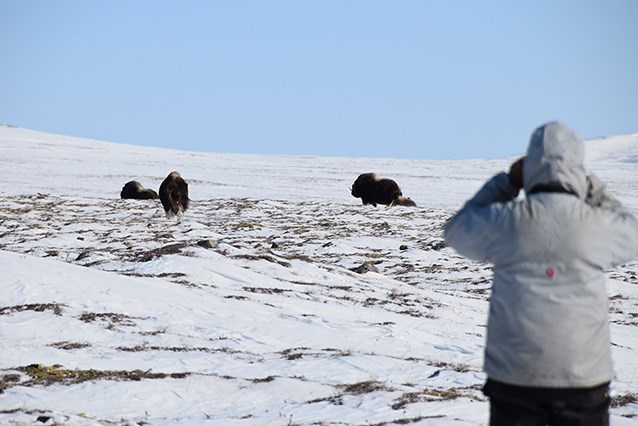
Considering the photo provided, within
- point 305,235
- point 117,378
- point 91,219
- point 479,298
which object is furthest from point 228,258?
point 91,219

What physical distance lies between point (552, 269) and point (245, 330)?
17.3 feet

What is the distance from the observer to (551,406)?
3059mm

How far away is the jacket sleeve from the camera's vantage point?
3.15 m

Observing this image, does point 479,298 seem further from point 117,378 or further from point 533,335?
point 533,335

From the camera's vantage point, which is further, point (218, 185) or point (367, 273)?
point (218, 185)

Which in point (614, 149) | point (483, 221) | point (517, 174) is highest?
point (614, 149)

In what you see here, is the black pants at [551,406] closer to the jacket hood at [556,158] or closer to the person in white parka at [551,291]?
the person in white parka at [551,291]

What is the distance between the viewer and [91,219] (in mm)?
21812

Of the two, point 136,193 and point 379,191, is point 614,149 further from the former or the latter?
point 136,193

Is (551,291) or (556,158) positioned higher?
(556,158)

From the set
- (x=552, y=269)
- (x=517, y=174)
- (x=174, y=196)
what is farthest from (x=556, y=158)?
(x=174, y=196)

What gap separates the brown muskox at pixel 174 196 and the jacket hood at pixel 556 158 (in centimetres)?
1936

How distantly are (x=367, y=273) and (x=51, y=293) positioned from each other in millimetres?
5575

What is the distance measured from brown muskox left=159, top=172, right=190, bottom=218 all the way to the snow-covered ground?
2.40 m
